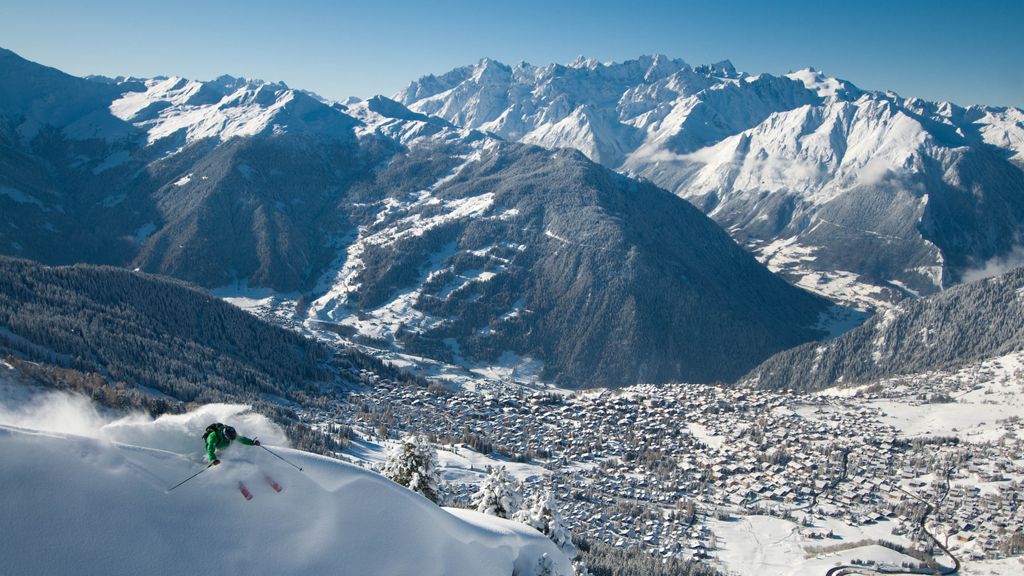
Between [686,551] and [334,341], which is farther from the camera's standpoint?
[334,341]

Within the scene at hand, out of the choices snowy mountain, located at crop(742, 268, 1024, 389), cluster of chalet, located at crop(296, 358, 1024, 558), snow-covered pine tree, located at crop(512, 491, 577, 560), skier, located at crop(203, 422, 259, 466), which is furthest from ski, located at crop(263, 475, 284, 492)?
snowy mountain, located at crop(742, 268, 1024, 389)

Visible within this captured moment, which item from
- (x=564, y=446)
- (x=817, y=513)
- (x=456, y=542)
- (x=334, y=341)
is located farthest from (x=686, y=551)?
(x=334, y=341)

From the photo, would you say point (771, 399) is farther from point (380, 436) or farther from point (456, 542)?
point (456, 542)

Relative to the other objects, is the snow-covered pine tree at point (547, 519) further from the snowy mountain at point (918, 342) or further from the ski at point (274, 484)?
the snowy mountain at point (918, 342)

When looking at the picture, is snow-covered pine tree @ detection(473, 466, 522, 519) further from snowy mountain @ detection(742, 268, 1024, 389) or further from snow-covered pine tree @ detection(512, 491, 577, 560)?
snowy mountain @ detection(742, 268, 1024, 389)

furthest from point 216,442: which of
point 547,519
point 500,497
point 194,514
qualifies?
point 547,519

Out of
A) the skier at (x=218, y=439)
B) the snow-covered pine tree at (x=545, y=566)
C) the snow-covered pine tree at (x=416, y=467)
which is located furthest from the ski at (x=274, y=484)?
the snow-covered pine tree at (x=416, y=467)

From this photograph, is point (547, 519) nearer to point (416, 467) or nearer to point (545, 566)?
point (416, 467)
